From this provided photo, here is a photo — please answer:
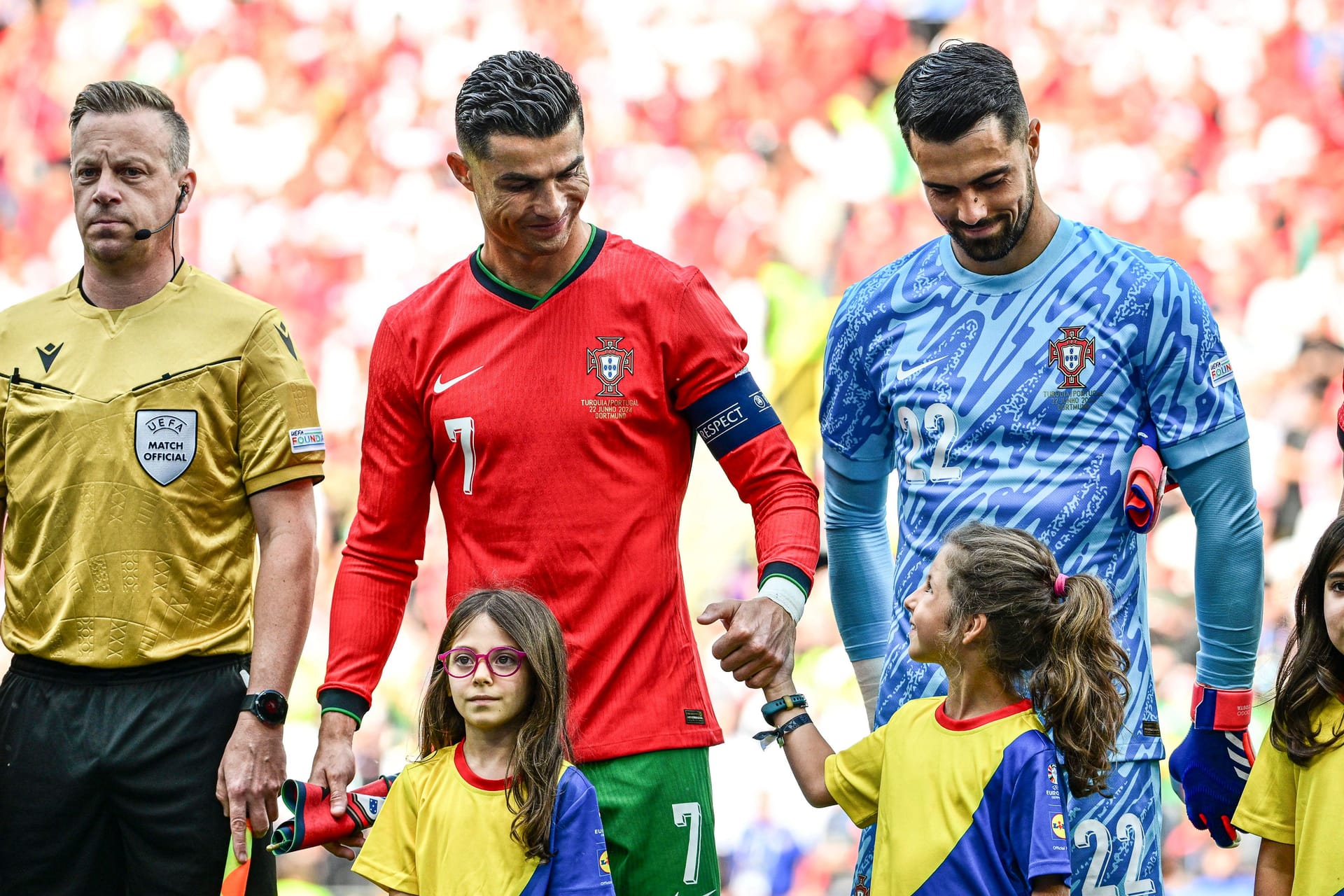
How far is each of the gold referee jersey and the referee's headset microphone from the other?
12cm

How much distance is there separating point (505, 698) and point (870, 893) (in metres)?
0.57

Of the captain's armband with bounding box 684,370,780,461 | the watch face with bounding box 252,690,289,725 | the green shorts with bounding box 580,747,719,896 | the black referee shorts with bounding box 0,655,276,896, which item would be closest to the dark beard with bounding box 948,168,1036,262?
the captain's armband with bounding box 684,370,780,461

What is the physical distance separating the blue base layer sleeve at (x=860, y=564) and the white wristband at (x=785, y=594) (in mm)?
271

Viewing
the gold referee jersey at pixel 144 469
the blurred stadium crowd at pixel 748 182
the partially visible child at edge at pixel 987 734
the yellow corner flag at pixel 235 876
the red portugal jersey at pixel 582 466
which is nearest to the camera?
the partially visible child at edge at pixel 987 734

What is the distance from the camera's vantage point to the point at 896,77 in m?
4.42

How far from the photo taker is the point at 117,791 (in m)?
2.51

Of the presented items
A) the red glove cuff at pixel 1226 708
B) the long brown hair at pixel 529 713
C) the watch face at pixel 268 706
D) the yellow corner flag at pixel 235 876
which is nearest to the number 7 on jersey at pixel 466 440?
the long brown hair at pixel 529 713

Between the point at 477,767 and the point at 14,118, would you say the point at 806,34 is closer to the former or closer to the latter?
Result: the point at 14,118

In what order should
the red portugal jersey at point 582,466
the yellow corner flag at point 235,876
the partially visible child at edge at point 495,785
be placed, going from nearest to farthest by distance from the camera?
1. the partially visible child at edge at point 495,785
2. the red portugal jersey at point 582,466
3. the yellow corner flag at point 235,876

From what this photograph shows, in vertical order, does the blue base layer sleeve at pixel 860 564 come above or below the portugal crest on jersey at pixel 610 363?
below

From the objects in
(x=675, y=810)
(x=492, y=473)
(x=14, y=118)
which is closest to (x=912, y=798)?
(x=675, y=810)

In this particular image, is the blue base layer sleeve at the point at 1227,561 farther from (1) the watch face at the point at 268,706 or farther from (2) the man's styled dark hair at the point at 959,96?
(1) the watch face at the point at 268,706

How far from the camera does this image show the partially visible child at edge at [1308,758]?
2.11 meters

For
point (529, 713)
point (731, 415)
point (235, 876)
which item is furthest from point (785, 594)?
point (235, 876)
